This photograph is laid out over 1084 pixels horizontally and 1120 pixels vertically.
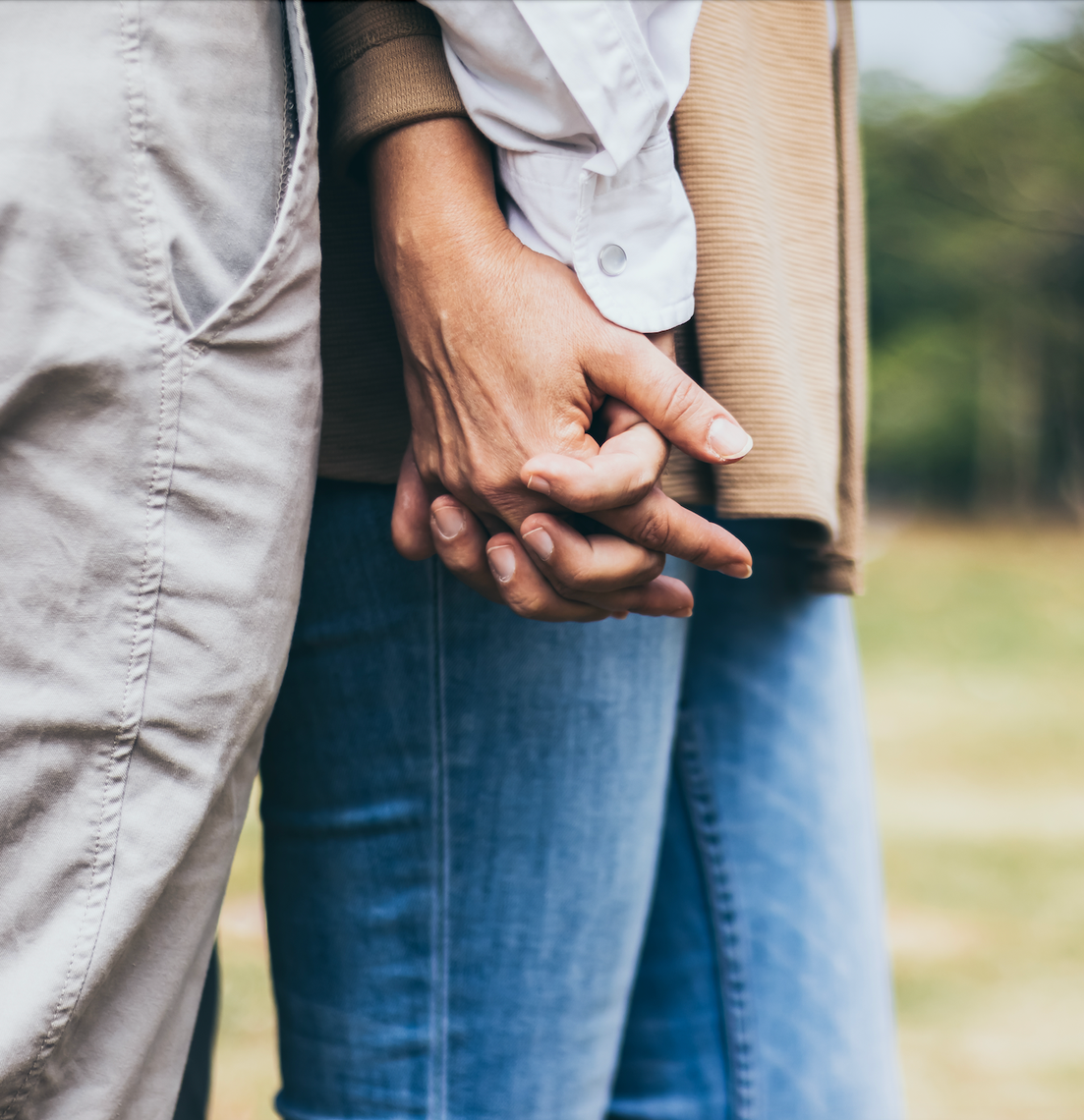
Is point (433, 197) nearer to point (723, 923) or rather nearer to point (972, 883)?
point (723, 923)

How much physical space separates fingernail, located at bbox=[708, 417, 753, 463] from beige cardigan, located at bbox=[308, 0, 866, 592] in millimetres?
68

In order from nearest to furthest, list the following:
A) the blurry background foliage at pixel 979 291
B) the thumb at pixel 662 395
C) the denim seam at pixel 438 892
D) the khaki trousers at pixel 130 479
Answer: the khaki trousers at pixel 130 479 → the thumb at pixel 662 395 → the denim seam at pixel 438 892 → the blurry background foliage at pixel 979 291

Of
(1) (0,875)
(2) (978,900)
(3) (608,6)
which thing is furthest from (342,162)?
(2) (978,900)

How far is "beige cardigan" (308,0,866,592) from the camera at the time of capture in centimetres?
64

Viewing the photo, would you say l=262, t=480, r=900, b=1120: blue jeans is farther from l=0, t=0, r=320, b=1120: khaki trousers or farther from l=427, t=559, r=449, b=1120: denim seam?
l=0, t=0, r=320, b=1120: khaki trousers

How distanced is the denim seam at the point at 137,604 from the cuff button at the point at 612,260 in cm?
23

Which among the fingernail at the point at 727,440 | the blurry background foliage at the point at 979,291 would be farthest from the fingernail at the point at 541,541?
the blurry background foliage at the point at 979,291

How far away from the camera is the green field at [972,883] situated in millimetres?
1799

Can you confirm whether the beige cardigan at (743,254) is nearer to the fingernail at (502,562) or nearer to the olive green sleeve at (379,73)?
the olive green sleeve at (379,73)

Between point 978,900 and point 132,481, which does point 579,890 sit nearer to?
point 132,481

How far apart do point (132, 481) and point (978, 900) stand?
245cm

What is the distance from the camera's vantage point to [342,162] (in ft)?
2.12

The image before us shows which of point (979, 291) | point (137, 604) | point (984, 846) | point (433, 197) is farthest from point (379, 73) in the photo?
point (979, 291)

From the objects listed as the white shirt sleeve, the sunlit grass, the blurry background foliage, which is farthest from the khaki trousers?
the blurry background foliage
